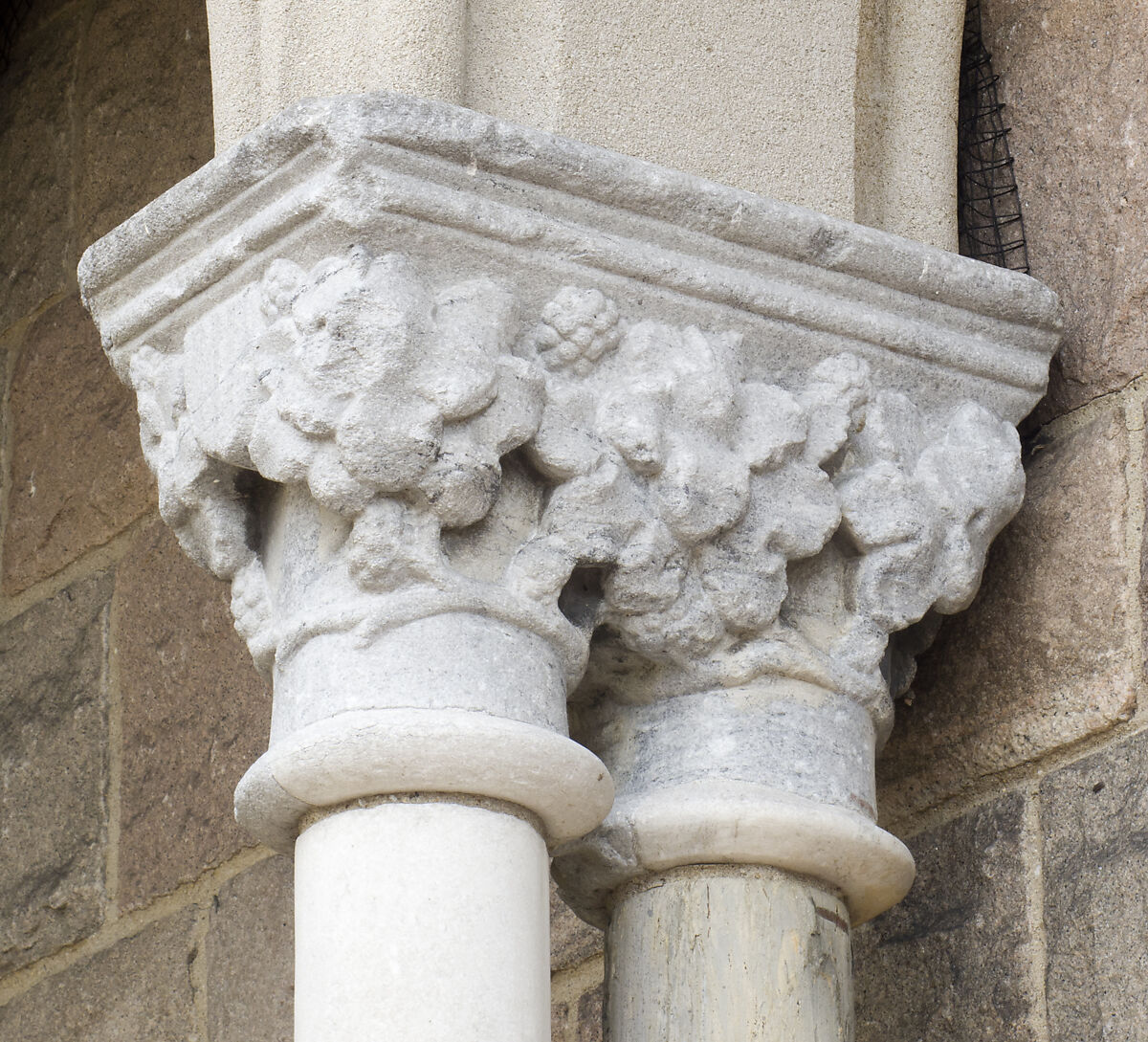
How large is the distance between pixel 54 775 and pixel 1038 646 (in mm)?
1297

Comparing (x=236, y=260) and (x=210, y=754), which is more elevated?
(x=236, y=260)

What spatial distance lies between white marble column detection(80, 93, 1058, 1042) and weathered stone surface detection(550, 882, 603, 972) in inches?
13.2

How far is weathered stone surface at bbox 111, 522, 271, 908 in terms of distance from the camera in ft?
7.73

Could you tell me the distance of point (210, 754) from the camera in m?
2.38

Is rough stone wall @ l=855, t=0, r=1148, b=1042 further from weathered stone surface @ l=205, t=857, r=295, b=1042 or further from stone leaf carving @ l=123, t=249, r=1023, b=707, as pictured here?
weathered stone surface @ l=205, t=857, r=295, b=1042

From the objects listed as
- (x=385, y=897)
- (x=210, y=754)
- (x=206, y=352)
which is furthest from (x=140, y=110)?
(x=385, y=897)

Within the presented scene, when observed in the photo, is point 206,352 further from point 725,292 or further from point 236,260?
point 725,292

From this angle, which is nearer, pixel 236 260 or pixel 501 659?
pixel 501 659

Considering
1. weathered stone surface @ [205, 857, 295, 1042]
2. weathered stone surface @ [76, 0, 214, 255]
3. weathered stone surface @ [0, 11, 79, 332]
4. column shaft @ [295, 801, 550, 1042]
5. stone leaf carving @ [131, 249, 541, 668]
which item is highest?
stone leaf carving @ [131, 249, 541, 668]

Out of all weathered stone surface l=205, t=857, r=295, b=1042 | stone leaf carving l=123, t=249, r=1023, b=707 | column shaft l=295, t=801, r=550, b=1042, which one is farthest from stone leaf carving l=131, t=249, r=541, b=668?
weathered stone surface l=205, t=857, r=295, b=1042

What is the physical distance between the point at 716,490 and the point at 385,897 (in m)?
0.40

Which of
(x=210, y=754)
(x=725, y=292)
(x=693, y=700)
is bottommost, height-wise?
(x=210, y=754)

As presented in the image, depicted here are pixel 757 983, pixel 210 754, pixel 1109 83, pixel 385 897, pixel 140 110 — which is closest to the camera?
pixel 385 897

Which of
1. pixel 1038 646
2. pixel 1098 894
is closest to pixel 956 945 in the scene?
pixel 1098 894
